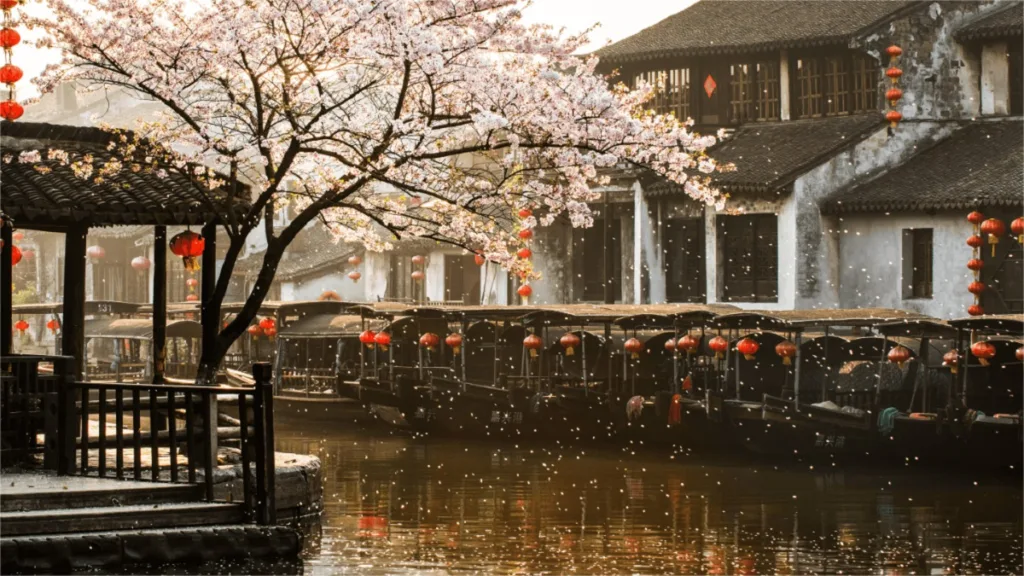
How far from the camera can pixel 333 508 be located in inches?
703

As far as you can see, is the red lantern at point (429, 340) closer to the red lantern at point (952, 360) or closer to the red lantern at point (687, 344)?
the red lantern at point (687, 344)

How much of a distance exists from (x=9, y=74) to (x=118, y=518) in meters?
4.57

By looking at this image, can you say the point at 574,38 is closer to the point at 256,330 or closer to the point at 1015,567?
the point at 1015,567

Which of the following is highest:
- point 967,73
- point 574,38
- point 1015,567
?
point 967,73

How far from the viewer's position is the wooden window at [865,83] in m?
32.2

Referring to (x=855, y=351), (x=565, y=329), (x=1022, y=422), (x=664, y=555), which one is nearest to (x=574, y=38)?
(x=664, y=555)

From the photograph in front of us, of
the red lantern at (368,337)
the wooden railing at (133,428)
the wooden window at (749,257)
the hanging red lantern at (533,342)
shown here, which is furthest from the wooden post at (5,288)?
the wooden window at (749,257)

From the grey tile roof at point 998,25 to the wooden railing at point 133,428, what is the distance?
21607 mm

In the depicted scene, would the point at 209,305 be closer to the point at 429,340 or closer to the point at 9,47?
the point at 9,47

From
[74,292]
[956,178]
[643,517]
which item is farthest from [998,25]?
[74,292]

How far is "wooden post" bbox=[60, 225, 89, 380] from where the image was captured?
14828 millimetres

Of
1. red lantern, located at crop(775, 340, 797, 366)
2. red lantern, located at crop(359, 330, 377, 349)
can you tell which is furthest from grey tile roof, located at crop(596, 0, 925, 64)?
red lantern, located at crop(775, 340, 797, 366)

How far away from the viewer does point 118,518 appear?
1113 centimetres

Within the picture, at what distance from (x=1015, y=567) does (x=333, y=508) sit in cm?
713
